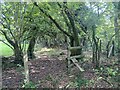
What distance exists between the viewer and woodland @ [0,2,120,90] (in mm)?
2771

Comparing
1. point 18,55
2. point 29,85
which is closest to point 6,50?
point 18,55

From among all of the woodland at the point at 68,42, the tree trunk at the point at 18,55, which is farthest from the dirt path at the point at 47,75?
the tree trunk at the point at 18,55

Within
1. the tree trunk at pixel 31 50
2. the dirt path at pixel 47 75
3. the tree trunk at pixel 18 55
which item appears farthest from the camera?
the tree trunk at pixel 31 50

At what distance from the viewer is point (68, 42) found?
12.4 feet

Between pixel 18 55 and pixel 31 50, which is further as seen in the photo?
pixel 31 50

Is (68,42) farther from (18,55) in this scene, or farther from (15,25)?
(15,25)

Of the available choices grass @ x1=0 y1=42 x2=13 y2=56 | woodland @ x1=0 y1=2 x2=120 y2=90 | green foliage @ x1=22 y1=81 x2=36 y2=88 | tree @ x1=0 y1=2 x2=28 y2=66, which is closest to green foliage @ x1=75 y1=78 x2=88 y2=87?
woodland @ x1=0 y1=2 x2=120 y2=90

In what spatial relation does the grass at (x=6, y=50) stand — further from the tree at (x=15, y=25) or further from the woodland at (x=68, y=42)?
the tree at (x=15, y=25)

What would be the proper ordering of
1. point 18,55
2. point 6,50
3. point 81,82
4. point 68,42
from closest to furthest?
1. point 81,82
2. point 18,55
3. point 6,50
4. point 68,42

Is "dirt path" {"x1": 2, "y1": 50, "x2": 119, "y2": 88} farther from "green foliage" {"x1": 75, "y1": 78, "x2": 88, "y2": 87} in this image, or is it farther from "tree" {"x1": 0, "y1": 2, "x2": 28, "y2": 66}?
"tree" {"x1": 0, "y1": 2, "x2": 28, "y2": 66}

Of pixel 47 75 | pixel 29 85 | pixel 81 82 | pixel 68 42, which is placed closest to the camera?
pixel 29 85

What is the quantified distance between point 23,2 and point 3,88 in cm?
125

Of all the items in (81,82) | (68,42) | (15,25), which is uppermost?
(15,25)

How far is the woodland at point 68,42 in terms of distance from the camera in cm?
277
